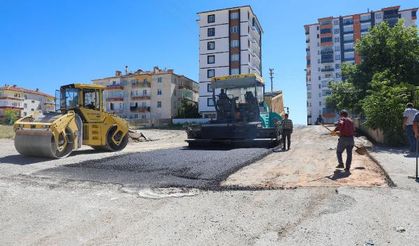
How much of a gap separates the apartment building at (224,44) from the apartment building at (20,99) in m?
39.7

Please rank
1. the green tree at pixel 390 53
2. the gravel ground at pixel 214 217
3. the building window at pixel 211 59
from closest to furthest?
the gravel ground at pixel 214 217 < the green tree at pixel 390 53 < the building window at pixel 211 59

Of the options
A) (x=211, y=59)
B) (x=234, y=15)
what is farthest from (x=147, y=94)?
(x=234, y=15)

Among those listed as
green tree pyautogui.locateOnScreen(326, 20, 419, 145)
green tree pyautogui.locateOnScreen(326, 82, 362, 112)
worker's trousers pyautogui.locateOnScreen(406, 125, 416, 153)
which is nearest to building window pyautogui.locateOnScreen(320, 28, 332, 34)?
green tree pyautogui.locateOnScreen(326, 20, 419, 145)

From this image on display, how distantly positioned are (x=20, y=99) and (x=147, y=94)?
136ft

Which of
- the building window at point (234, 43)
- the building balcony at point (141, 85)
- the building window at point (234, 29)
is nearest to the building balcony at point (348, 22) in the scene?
the building window at point (234, 29)

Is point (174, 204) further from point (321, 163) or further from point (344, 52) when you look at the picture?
point (344, 52)

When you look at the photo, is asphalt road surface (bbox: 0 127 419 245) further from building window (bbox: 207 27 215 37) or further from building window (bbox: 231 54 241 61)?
building window (bbox: 207 27 215 37)

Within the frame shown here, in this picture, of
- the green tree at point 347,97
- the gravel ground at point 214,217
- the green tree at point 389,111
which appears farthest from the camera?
the green tree at point 347,97

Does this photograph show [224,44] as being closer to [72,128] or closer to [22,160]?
[72,128]

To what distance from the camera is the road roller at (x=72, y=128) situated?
40.6 feet

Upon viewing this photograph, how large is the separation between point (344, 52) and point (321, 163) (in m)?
102

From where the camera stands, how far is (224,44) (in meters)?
63.7

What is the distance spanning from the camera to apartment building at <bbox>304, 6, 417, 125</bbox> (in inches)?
4006

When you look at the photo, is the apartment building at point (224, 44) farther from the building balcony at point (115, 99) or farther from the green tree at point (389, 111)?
the green tree at point (389, 111)
